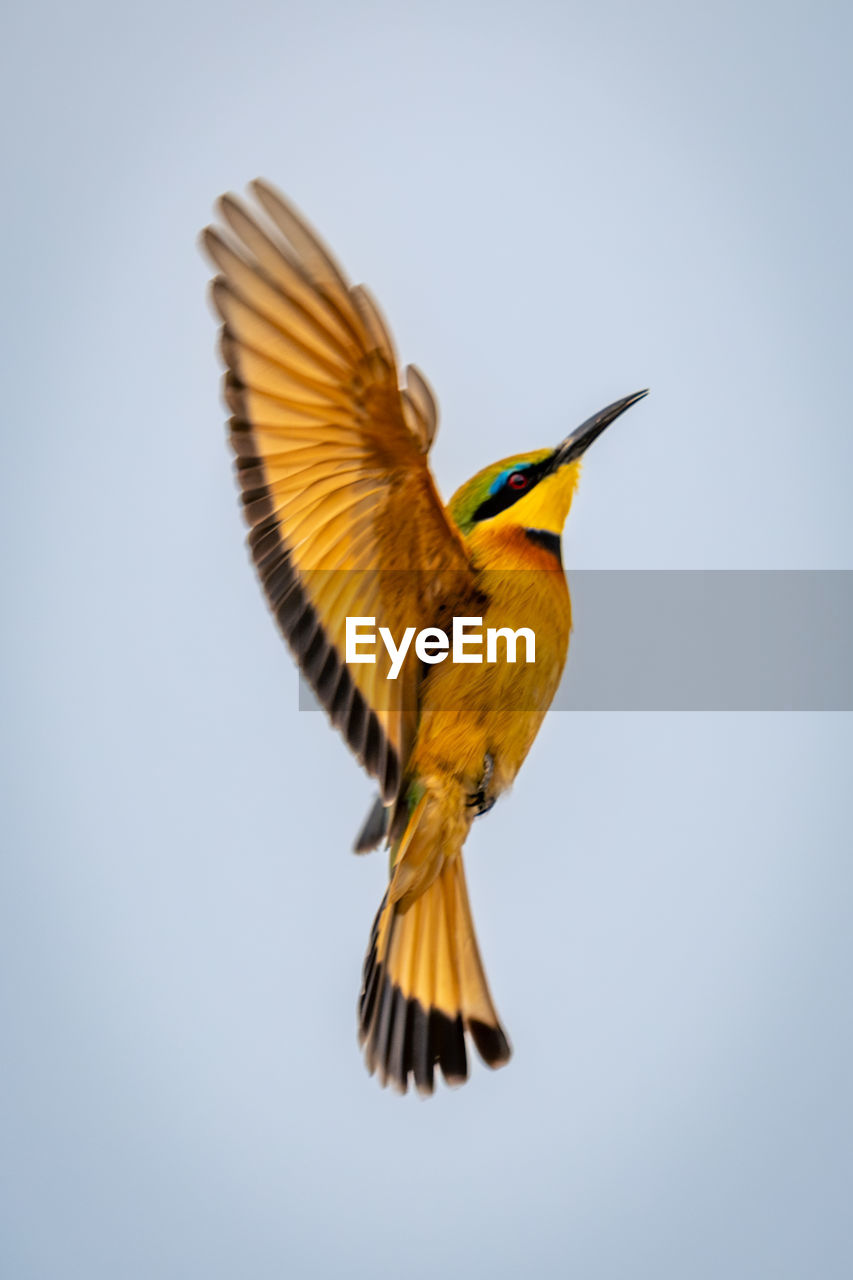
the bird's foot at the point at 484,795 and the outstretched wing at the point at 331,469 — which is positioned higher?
the outstretched wing at the point at 331,469

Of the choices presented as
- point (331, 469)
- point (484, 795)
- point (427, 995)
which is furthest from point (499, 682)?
point (427, 995)

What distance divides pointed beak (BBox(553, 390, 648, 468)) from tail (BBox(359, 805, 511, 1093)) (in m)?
0.34

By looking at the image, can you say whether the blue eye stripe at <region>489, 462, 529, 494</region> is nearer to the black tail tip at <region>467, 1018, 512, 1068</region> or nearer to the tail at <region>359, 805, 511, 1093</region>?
the tail at <region>359, 805, 511, 1093</region>

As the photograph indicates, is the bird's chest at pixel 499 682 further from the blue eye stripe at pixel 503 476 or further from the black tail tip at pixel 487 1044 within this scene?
the black tail tip at pixel 487 1044

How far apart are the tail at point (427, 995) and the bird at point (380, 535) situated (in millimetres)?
19

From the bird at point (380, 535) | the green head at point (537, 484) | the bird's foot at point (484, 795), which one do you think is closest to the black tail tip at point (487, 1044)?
the bird at point (380, 535)

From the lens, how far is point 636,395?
2.98 feet

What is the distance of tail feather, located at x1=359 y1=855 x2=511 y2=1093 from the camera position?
1.08m

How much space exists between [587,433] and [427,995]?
0.48 m

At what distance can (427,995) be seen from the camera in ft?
3.59

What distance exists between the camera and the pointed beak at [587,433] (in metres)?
0.91

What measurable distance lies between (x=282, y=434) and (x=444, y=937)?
1.52 ft

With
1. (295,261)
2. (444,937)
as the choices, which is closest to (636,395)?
(295,261)

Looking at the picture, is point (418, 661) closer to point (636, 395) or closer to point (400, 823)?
point (400, 823)
